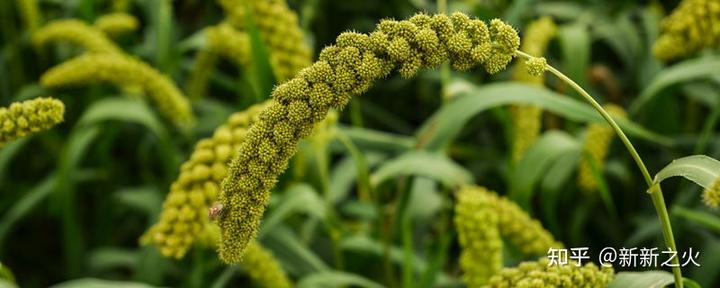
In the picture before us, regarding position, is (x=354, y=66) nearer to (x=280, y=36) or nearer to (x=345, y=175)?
(x=280, y=36)

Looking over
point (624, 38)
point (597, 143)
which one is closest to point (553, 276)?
point (597, 143)

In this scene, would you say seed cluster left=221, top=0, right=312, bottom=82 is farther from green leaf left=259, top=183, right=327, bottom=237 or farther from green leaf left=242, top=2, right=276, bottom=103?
green leaf left=259, top=183, right=327, bottom=237

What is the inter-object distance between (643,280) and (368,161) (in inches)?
69.4

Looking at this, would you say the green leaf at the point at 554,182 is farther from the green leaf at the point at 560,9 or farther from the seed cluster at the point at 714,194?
the seed cluster at the point at 714,194

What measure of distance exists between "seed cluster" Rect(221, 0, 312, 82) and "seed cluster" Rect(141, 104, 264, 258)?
2.10ft

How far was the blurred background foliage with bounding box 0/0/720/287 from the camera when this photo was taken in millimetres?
2902

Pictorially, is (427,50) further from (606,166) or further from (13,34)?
(13,34)

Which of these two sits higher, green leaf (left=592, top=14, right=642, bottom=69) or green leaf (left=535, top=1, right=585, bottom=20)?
green leaf (left=535, top=1, right=585, bottom=20)

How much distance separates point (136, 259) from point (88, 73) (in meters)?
0.79

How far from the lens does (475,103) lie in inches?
113

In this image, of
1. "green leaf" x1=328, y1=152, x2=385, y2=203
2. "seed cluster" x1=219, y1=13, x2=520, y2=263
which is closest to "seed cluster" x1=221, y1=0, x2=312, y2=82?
"green leaf" x1=328, y1=152, x2=385, y2=203

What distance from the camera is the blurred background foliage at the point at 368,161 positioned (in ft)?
9.52

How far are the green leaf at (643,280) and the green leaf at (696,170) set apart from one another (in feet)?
0.80

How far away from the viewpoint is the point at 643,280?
70.4 inches
